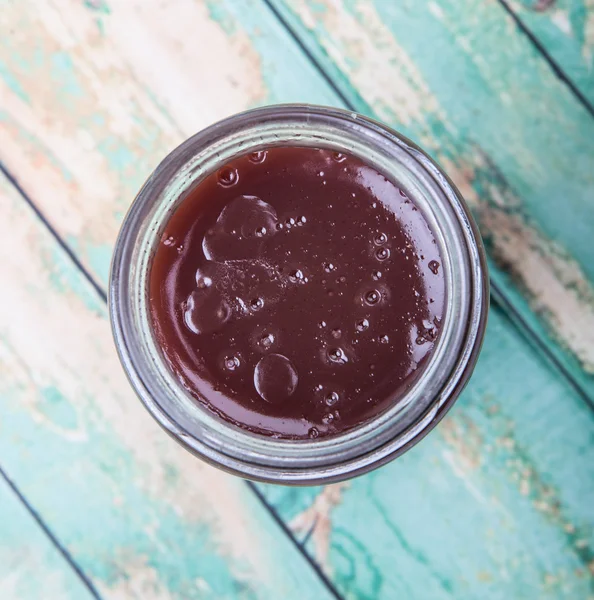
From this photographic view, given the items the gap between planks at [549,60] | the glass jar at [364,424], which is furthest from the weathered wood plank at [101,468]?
the gap between planks at [549,60]

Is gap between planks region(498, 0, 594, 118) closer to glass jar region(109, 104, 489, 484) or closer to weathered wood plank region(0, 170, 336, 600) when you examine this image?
glass jar region(109, 104, 489, 484)

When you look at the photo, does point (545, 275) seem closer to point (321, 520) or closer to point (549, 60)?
point (549, 60)

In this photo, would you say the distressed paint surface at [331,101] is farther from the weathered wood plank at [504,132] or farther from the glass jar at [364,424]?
the glass jar at [364,424]

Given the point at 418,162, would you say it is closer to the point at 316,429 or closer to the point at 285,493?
the point at 316,429

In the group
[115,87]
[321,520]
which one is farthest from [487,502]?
[115,87]

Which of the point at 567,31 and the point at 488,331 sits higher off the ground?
the point at 567,31

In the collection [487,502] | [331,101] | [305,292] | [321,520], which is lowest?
[487,502]

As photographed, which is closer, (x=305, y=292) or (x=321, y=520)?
(x=305, y=292)

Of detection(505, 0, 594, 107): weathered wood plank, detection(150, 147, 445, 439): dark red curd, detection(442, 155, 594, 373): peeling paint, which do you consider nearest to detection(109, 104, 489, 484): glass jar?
detection(150, 147, 445, 439): dark red curd
